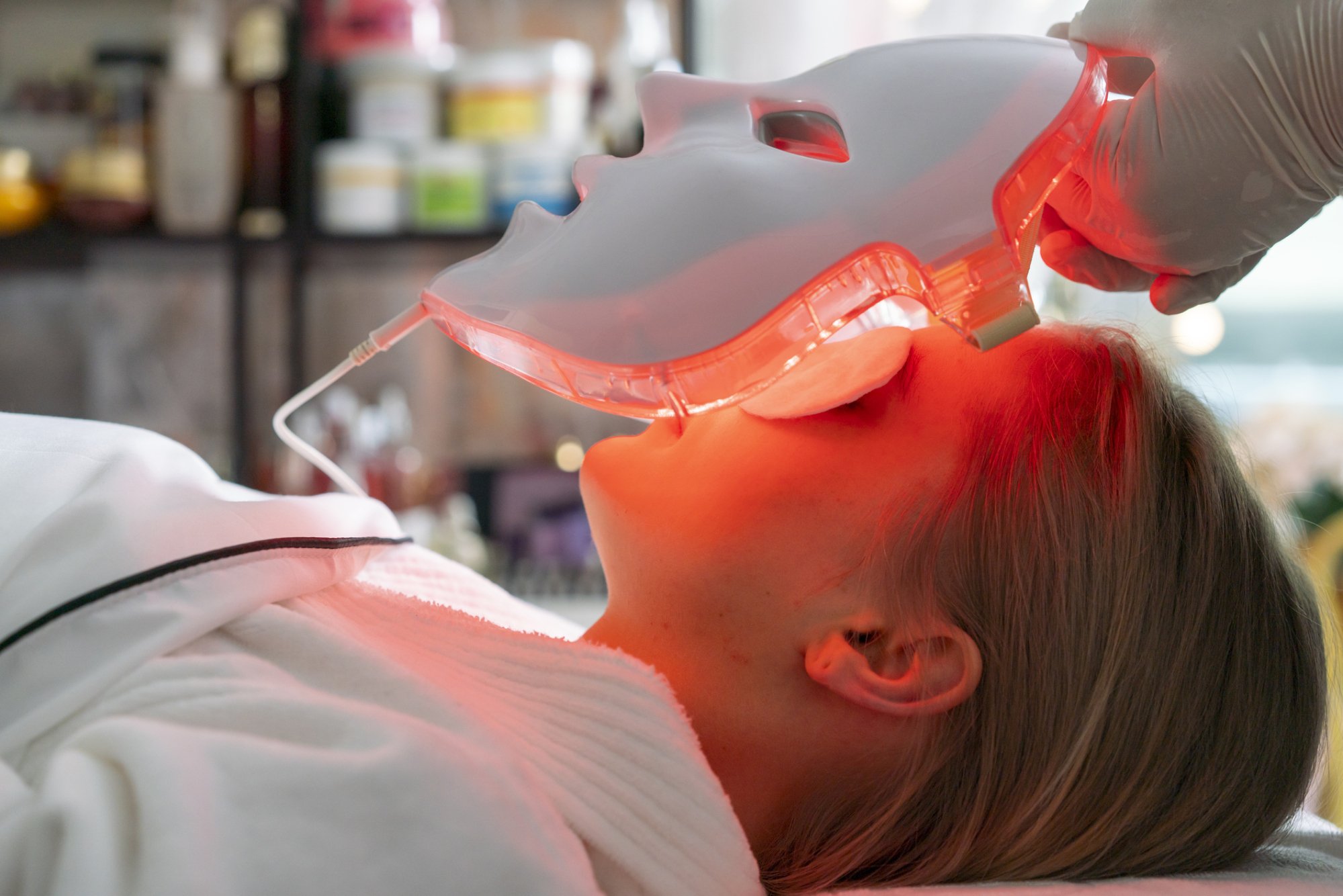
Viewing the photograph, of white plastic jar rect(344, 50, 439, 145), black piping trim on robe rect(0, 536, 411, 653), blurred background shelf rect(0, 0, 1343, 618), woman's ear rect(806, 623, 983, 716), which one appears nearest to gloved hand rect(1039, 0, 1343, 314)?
woman's ear rect(806, 623, 983, 716)

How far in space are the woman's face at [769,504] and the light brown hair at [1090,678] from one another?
3 centimetres

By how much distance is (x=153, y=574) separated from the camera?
559 millimetres

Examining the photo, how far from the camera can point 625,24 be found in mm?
1671

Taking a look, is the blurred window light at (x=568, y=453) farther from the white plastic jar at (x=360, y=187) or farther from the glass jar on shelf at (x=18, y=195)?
the glass jar on shelf at (x=18, y=195)

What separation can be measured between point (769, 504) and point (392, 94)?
3.89 ft

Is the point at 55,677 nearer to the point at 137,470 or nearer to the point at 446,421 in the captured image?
the point at 137,470

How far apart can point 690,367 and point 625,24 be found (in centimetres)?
128

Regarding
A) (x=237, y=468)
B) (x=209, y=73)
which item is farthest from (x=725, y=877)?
(x=209, y=73)

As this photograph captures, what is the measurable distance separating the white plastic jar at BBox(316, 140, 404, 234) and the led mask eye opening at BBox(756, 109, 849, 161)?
1116 mm

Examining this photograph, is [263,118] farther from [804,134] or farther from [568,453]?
[804,134]

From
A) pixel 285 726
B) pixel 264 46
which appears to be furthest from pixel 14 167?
pixel 285 726

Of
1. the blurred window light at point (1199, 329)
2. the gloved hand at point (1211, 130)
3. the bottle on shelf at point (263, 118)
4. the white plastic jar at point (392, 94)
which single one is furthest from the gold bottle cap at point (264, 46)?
the blurred window light at point (1199, 329)

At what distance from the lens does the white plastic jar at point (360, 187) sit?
157cm

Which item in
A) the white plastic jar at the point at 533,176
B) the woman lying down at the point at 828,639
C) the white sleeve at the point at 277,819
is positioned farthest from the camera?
the white plastic jar at the point at 533,176
